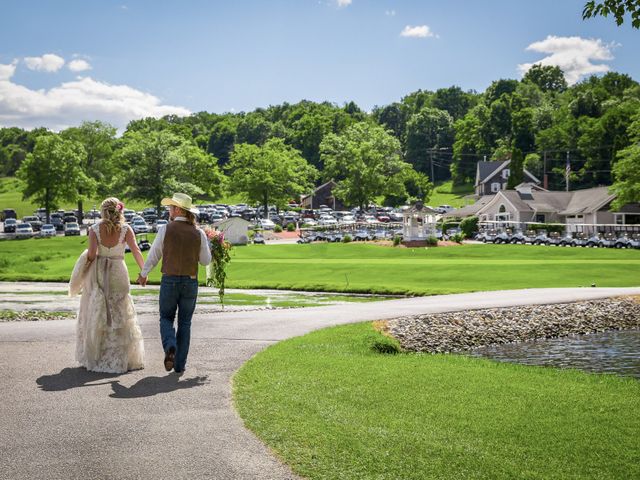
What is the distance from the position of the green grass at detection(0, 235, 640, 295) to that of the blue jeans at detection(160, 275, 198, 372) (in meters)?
11.2

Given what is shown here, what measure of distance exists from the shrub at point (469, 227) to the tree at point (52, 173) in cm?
5075

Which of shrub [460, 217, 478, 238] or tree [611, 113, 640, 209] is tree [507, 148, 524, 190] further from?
tree [611, 113, 640, 209]

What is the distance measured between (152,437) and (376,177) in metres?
111

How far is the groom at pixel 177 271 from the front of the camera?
416 inches

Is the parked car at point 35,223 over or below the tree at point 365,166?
below

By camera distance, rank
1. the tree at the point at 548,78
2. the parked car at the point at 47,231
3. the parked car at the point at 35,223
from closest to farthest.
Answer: the parked car at the point at 47,231
the parked car at the point at 35,223
the tree at the point at 548,78

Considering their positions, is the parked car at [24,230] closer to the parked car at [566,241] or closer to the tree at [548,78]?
the parked car at [566,241]

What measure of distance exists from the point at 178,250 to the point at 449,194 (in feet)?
450

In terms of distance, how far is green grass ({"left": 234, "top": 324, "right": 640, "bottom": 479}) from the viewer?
698 centimetres

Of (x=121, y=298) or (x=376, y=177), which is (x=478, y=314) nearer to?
(x=121, y=298)

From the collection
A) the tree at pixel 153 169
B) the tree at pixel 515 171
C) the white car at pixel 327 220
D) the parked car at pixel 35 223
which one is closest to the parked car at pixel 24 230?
the parked car at pixel 35 223

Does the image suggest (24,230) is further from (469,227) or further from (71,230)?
(469,227)

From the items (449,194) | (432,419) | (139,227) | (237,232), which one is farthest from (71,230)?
(432,419)

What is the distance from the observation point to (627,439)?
816cm
